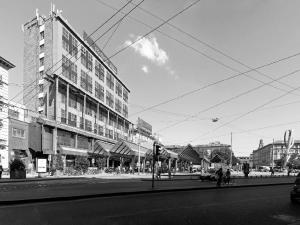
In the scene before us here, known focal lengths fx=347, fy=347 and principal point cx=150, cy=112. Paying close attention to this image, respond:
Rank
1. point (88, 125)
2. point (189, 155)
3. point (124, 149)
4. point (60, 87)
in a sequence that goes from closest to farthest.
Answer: point (124, 149), point (60, 87), point (189, 155), point (88, 125)

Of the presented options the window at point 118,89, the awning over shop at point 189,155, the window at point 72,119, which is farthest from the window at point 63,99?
the window at point 118,89

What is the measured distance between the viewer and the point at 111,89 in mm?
81812

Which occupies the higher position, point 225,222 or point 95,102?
point 95,102

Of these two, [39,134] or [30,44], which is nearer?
Result: [39,134]

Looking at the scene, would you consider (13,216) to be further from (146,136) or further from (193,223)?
(146,136)

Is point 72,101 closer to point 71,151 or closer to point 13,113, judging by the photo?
point 71,151

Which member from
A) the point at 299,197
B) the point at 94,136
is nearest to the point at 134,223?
the point at 299,197

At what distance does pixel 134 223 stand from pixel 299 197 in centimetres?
946

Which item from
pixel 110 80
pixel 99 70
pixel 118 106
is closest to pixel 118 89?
pixel 118 106

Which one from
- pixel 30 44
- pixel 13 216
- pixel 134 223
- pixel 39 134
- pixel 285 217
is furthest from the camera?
pixel 30 44

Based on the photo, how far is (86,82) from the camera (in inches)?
2598

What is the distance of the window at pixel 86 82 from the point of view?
6431 cm

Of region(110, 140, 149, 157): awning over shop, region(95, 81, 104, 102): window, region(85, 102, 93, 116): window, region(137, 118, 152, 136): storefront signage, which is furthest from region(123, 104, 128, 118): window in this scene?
region(110, 140, 149, 157): awning over shop

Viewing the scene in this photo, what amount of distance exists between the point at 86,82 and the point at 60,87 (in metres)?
10.4
